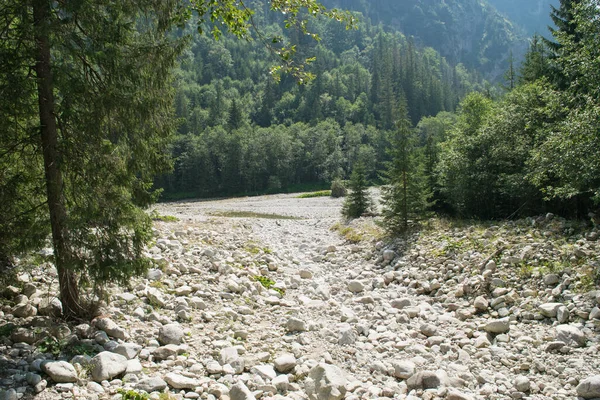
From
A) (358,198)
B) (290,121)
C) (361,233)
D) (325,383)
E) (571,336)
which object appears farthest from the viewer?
(290,121)

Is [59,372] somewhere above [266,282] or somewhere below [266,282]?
above

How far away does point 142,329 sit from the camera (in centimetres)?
741

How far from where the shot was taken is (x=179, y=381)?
583cm

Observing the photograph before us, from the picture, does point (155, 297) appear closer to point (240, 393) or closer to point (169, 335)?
point (169, 335)

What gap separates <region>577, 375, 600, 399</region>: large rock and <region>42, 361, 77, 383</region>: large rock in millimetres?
7032

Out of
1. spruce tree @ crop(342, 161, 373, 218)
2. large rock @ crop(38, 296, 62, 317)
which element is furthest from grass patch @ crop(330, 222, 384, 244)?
large rock @ crop(38, 296, 62, 317)

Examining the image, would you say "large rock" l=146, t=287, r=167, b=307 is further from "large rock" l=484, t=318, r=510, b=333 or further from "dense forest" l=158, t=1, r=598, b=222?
"large rock" l=484, t=318, r=510, b=333

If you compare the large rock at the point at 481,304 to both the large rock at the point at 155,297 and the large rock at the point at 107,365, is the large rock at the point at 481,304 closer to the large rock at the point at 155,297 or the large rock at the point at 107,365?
the large rock at the point at 155,297

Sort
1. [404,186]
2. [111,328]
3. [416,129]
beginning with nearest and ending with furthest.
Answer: [111,328] < [404,186] < [416,129]

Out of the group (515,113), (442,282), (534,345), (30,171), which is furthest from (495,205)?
→ (30,171)

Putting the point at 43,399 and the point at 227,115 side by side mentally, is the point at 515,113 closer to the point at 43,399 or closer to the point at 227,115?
the point at 43,399

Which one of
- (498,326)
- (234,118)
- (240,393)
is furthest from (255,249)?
(234,118)

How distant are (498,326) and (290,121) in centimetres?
13239

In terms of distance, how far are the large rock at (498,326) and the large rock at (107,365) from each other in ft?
22.7
